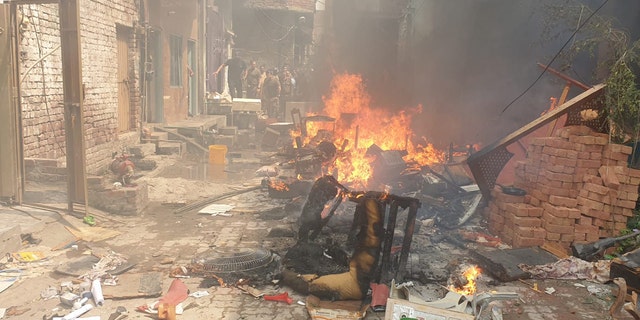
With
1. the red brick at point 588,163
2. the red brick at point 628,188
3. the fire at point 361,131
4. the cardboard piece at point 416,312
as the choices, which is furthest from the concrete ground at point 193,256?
the fire at point 361,131

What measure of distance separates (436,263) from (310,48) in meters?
29.0

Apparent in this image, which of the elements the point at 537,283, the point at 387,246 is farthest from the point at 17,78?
the point at 537,283

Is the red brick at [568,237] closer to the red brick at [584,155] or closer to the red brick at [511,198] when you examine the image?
the red brick at [511,198]

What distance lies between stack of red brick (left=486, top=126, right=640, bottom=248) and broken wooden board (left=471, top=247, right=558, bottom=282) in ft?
1.35

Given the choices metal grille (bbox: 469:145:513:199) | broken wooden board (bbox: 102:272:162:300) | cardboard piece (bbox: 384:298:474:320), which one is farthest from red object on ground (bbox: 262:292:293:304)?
metal grille (bbox: 469:145:513:199)

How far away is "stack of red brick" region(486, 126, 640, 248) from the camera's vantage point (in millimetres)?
6875

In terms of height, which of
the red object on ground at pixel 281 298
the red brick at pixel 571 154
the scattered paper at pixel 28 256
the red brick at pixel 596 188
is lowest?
the red object on ground at pixel 281 298

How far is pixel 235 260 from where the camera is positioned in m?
5.88

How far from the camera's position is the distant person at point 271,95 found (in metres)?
22.0

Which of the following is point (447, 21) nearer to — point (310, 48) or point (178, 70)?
point (178, 70)

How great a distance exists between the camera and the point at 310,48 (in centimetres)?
3378

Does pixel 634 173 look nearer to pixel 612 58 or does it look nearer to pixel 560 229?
pixel 560 229

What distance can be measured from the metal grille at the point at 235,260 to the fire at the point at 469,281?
2302 mm

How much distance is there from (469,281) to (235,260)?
289cm
